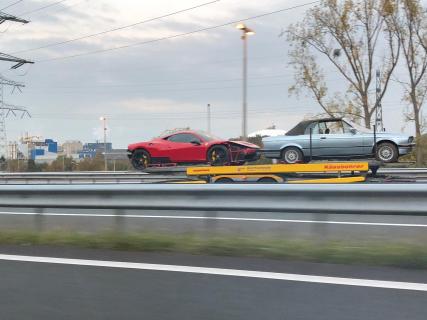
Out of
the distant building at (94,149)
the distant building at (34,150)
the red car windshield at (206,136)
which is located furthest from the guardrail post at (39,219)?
the distant building at (34,150)

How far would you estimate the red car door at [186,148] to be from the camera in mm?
13812

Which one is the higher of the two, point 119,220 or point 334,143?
point 334,143

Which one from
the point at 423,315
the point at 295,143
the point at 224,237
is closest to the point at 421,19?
the point at 295,143

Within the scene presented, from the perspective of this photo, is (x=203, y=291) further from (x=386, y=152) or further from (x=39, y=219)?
(x=386, y=152)

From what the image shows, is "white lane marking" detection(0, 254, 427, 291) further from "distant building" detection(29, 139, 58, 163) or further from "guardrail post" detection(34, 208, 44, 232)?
"distant building" detection(29, 139, 58, 163)

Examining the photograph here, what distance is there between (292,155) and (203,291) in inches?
363

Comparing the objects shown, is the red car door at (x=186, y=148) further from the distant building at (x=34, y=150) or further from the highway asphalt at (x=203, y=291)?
the distant building at (x=34, y=150)

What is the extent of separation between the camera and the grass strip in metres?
5.47

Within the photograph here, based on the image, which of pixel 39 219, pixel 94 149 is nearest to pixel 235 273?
pixel 39 219

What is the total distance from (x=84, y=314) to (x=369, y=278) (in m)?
2.59

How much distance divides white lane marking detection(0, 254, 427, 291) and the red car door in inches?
319

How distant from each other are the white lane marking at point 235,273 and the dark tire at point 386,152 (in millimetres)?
8204

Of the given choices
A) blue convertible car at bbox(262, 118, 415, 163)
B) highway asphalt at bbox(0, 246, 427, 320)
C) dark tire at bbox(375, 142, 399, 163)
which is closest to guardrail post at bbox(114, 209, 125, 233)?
highway asphalt at bbox(0, 246, 427, 320)

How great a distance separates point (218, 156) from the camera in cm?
1362
